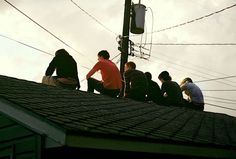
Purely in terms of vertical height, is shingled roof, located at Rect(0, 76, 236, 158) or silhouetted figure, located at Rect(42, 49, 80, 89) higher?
silhouetted figure, located at Rect(42, 49, 80, 89)

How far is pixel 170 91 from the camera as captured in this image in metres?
12.4

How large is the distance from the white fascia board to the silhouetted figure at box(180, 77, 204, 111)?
8102 millimetres

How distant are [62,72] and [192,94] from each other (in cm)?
432

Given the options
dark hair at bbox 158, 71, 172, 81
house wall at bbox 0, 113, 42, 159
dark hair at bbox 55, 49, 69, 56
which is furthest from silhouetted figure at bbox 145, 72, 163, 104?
house wall at bbox 0, 113, 42, 159

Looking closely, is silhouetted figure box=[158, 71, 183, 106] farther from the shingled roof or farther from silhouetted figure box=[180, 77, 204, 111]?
the shingled roof

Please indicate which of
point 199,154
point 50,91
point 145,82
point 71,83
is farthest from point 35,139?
point 145,82

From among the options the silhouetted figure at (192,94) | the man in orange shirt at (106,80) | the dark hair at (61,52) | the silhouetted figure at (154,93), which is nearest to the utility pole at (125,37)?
the silhouetted figure at (192,94)

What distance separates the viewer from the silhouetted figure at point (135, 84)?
459 inches

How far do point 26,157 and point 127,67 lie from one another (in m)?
6.71

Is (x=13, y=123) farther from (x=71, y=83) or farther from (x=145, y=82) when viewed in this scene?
(x=145, y=82)

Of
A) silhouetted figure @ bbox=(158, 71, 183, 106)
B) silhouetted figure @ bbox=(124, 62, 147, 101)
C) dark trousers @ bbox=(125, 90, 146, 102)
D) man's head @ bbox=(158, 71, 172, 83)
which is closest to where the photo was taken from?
silhouetted figure @ bbox=(124, 62, 147, 101)

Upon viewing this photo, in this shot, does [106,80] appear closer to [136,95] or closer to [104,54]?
[104,54]

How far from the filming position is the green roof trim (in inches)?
187

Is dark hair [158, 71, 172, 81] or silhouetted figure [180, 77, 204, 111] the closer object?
dark hair [158, 71, 172, 81]
